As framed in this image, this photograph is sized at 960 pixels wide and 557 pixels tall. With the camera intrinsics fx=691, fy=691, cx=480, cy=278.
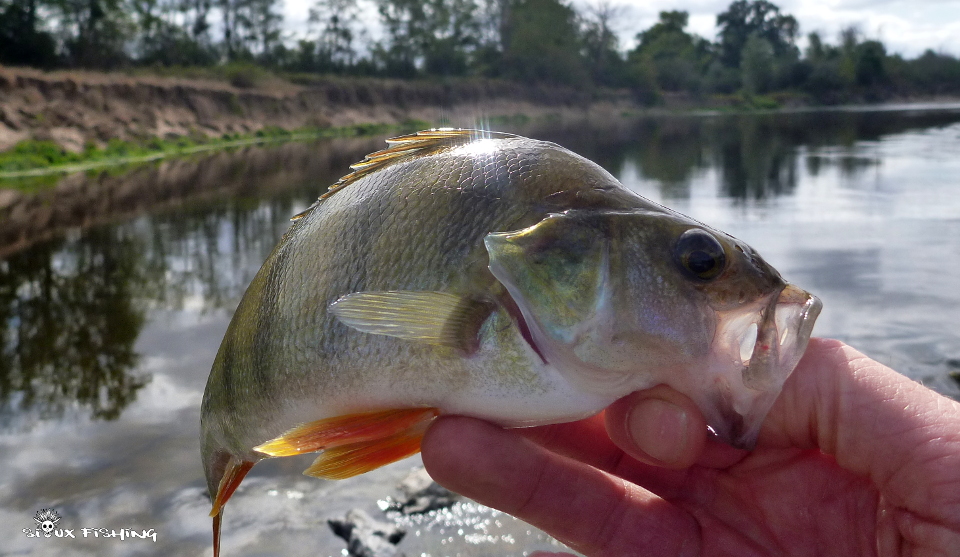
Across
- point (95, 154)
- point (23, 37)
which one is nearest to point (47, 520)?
point (95, 154)

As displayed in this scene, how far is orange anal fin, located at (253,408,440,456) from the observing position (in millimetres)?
1516

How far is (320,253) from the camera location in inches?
62.4

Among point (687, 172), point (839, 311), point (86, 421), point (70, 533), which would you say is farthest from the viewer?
point (687, 172)

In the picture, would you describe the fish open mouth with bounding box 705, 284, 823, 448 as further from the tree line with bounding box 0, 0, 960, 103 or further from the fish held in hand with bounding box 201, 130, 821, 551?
the tree line with bounding box 0, 0, 960, 103

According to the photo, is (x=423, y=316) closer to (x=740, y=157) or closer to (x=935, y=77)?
(x=740, y=157)

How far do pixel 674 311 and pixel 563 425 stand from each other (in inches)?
36.3

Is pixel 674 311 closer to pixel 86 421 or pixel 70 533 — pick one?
pixel 70 533

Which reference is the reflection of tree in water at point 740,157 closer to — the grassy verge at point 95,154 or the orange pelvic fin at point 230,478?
the orange pelvic fin at point 230,478

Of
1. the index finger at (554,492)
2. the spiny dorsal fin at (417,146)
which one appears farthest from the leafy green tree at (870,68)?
the spiny dorsal fin at (417,146)

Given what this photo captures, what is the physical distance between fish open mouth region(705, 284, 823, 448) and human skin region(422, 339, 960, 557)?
0.35 ft

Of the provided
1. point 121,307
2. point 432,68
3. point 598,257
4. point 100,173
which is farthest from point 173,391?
point 432,68

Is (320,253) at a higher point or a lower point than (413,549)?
higher

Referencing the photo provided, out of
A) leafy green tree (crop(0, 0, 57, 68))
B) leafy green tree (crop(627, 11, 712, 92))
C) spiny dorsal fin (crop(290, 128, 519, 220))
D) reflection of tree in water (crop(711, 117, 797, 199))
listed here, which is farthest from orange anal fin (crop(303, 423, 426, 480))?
leafy green tree (crop(627, 11, 712, 92))

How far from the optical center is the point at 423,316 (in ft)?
4.45
